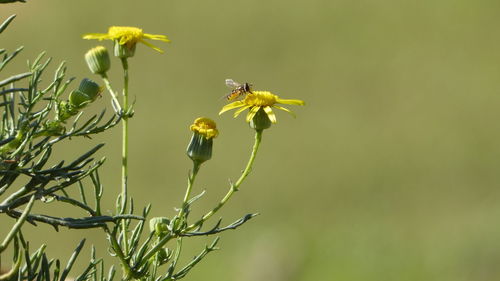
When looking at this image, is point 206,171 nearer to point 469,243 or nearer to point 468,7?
point 469,243

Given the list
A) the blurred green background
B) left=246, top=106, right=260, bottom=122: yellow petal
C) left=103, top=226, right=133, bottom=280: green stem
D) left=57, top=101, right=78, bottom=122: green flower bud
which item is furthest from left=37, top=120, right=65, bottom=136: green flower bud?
the blurred green background

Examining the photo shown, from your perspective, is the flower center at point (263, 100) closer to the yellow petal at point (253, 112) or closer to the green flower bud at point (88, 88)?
the yellow petal at point (253, 112)

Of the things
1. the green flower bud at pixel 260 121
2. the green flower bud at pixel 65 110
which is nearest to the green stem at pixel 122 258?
the green flower bud at pixel 65 110

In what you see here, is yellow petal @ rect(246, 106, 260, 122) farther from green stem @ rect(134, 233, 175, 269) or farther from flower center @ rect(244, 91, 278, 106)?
green stem @ rect(134, 233, 175, 269)

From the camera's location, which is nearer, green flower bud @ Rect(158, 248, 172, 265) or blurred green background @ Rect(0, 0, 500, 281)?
green flower bud @ Rect(158, 248, 172, 265)

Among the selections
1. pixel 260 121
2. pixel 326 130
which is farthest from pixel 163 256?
pixel 326 130

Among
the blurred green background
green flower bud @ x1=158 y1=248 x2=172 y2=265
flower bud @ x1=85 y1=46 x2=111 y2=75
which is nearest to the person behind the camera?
green flower bud @ x1=158 y1=248 x2=172 y2=265

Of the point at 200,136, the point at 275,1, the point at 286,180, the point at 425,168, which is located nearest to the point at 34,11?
the point at 275,1
